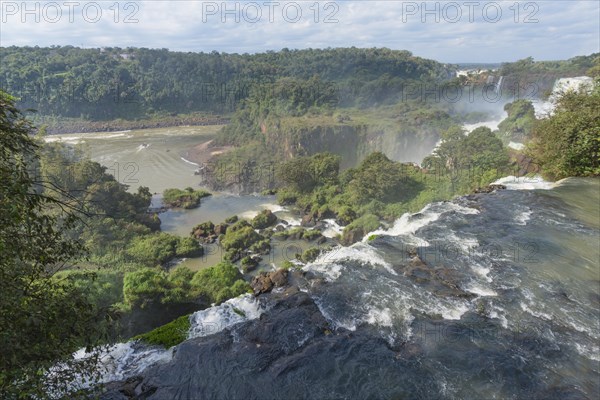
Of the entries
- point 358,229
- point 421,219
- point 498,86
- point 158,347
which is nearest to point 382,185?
point 358,229

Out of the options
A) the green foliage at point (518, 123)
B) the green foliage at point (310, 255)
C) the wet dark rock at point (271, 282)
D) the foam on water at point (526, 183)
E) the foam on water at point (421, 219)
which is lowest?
the green foliage at point (310, 255)

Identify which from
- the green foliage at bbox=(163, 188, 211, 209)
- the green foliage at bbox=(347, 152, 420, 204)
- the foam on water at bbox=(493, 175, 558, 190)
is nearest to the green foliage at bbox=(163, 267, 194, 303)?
the green foliage at bbox=(347, 152, 420, 204)

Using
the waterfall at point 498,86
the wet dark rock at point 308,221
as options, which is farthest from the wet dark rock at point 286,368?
the waterfall at point 498,86

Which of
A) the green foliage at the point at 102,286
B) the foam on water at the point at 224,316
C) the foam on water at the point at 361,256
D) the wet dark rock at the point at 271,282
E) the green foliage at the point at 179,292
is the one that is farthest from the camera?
the green foliage at the point at 179,292

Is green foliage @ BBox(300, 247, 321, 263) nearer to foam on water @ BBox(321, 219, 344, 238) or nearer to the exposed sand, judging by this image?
foam on water @ BBox(321, 219, 344, 238)

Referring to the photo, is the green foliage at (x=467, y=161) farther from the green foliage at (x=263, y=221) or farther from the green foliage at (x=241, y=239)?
the green foliage at (x=241, y=239)

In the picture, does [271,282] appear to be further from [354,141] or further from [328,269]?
[354,141]
